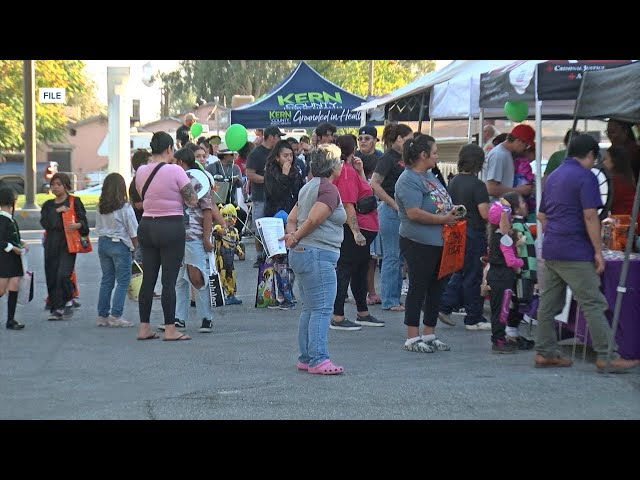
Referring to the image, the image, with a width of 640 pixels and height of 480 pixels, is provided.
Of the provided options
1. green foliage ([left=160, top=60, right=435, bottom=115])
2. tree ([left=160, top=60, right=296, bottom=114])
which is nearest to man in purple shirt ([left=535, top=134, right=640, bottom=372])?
green foliage ([left=160, top=60, right=435, bottom=115])

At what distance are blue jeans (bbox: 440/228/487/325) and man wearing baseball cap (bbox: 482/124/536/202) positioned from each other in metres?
0.77

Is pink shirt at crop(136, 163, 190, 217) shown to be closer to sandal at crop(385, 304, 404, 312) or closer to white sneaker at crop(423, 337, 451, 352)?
white sneaker at crop(423, 337, 451, 352)

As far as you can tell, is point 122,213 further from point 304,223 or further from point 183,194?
point 304,223

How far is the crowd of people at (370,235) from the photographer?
8.09 m

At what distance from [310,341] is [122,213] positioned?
3323 millimetres

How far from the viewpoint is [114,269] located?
10852 millimetres

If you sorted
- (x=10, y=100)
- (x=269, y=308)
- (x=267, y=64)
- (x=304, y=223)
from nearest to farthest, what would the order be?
(x=304, y=223), (x=269, y=308), (x=10, y=100), (x=267, y=64)

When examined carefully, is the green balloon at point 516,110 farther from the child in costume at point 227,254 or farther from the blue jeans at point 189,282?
the blue jeans at point 189,282

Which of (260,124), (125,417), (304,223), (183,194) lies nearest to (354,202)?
(183,194)

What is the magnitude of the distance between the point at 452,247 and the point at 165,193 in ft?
8.45

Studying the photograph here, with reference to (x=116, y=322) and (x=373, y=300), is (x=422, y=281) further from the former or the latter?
(x=116, y=322)

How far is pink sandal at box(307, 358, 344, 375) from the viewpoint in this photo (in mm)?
8195

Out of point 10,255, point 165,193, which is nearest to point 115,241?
point 10,255
